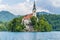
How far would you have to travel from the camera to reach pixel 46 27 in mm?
88000

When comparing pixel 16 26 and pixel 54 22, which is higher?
pixel 16 26

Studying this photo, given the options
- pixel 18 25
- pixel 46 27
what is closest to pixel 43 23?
pixel 46 27

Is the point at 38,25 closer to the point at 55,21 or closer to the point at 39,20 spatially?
the point at 39,20

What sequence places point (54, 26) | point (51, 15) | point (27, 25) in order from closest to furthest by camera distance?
point (27, 25) → point (54, 26) → point (51, 15)

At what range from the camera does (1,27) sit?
110875mm

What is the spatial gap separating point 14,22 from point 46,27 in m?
12.9

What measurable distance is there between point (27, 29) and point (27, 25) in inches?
84.9

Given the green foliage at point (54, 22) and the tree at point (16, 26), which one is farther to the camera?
the green foliage at point (54, 22)

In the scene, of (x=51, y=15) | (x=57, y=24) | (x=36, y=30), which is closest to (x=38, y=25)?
(x=36, y=30)

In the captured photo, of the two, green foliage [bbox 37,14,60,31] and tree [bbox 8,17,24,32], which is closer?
tree [bbox 8,17,24,32]

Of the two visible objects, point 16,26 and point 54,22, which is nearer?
point 16,26

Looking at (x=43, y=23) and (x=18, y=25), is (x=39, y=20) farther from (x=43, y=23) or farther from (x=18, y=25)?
(x=18, y=25)

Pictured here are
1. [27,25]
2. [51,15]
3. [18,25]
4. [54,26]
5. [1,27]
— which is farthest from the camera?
[51,15]

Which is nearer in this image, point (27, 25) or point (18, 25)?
point (18, 25)
